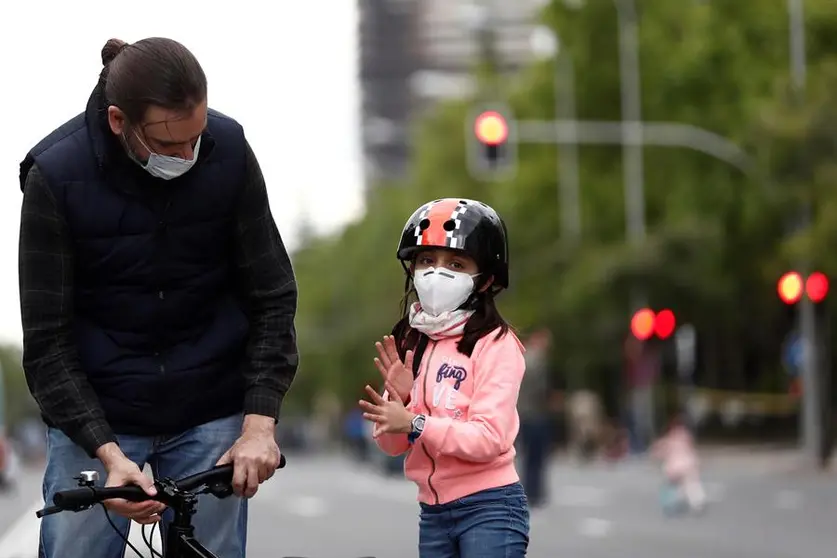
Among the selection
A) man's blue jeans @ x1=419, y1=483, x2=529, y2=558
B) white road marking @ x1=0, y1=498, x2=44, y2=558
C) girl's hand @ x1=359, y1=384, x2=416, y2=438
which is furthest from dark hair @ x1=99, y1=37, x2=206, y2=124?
white road marking @ x1=0, y1=498, x2=44, y2=558

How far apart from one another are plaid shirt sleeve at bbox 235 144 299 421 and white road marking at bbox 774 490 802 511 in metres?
15.4

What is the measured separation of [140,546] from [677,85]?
40.1 metres

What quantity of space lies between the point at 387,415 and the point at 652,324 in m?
37.4

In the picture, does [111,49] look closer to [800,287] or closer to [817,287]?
[800,287]

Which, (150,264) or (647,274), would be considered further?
(647,274)

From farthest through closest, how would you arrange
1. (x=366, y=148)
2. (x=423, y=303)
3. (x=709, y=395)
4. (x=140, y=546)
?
(x=366, y=148) < (x=709, y=395) < (x=140, y=546) < (x=423, y=303)

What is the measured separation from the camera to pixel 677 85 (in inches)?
1775

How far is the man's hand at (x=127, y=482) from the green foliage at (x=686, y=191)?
79.1 ft

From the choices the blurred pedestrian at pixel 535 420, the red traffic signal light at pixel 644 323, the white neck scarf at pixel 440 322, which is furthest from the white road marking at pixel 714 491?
the white neck scarf at pixel 440 322

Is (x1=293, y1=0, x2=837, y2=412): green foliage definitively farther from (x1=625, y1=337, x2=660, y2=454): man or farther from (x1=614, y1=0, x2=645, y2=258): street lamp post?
(x1=625, y1=337, x2=660, y2=454): man

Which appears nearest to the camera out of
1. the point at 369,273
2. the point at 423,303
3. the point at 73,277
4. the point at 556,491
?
the point at 73,277

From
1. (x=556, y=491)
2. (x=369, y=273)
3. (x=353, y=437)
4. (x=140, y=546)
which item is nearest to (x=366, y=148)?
(x=369, y=273)

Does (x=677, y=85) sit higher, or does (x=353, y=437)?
(x=677, y=85)

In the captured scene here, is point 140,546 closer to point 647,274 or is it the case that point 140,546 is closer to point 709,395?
point 647,274
